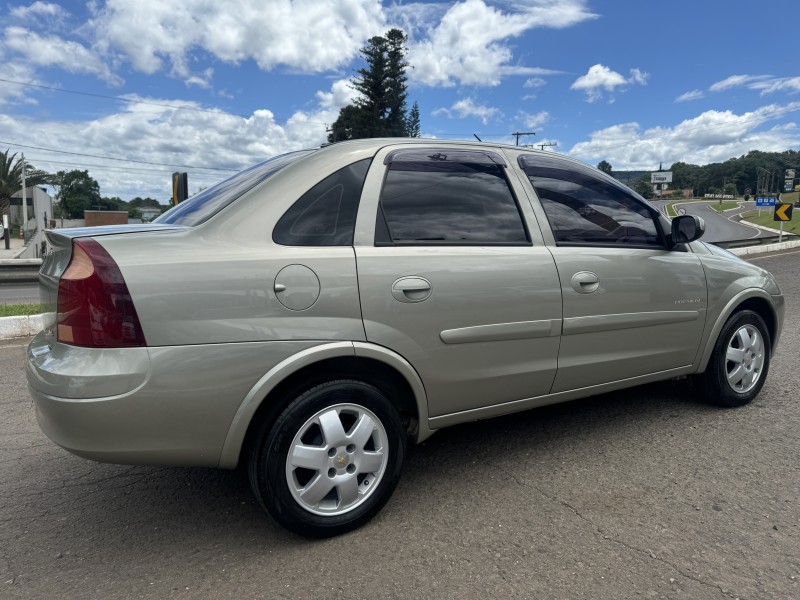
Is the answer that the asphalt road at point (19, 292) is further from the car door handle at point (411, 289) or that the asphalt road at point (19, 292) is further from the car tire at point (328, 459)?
the car door handle at point (411, 289)

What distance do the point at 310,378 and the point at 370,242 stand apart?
→ 65cm

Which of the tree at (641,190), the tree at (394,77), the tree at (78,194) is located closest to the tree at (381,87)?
the tree at (394,77)

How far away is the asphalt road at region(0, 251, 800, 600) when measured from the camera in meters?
2.18

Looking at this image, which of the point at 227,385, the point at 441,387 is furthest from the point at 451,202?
the point at 227,385

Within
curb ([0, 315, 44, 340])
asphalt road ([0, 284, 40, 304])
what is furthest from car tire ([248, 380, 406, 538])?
asphalt road ([0, 284, 40, 304])

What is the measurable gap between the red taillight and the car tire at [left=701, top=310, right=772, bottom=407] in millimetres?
3558

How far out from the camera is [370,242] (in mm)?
2518

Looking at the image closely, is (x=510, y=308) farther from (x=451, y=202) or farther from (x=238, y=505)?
(x=238, y=505)

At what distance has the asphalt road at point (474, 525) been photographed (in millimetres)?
2180

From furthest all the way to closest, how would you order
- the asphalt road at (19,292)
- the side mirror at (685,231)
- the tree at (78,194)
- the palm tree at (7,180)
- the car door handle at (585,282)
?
the tree at (78,194) → the palm tree at (7,180) → the asphalt road at (19,292) → the side mirror at (685,231) → the car door handle at (585,282)

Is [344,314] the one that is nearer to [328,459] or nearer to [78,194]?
[328,459]

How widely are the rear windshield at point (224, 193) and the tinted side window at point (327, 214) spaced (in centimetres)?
28

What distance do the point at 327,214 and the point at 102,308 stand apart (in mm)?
966

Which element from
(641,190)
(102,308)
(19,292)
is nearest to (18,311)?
(102,308)
